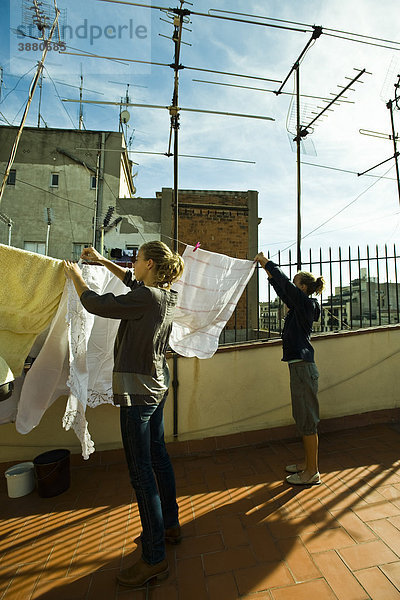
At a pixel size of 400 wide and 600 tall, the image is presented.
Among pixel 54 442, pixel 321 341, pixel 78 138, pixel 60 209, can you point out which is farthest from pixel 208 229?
pixel 54 442

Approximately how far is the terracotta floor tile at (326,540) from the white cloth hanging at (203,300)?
4.69 feet

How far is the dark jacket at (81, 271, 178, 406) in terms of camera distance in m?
1.65

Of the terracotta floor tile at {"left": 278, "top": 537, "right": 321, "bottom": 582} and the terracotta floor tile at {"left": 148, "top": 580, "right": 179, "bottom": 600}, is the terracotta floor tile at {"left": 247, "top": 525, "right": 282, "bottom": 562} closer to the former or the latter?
the terracotta floor tile at {"left": 278, "top": 537, "right": 321, "bottom": 582}

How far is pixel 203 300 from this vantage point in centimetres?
289

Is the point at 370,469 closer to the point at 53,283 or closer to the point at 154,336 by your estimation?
the point at 154,336

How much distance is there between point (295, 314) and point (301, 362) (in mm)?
395

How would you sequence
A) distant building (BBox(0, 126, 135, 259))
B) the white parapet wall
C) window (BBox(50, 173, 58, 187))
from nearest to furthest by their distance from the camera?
the white parapet wall < distant building (BBox(0, 126, 135, 259)) < window (BBox(50, 173, 58, 187))

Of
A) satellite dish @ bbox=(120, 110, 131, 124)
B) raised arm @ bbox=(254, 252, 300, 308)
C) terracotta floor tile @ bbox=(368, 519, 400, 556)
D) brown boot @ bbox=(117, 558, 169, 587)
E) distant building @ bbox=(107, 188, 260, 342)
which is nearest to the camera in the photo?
brown boot @ bbox=(117, 558, 169, 587)

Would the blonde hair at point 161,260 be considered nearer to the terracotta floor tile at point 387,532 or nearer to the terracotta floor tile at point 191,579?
the terracotta floor tile at point 191,579

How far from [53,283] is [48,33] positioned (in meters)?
3.91

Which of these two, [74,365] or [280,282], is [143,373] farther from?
[280,282]

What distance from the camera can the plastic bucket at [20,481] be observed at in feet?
8.86

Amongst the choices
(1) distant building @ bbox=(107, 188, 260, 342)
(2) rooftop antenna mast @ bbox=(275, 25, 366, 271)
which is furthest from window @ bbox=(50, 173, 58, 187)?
(2) rooftop antenna mast @ bbox=(275, 25, 366, 271)

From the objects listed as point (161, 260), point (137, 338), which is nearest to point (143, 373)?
point (137, 338)
